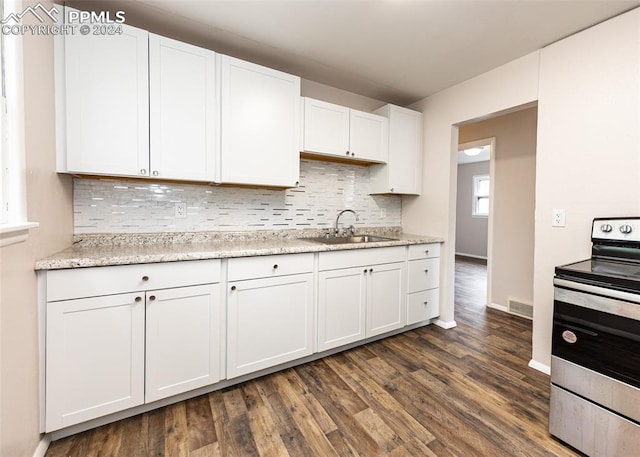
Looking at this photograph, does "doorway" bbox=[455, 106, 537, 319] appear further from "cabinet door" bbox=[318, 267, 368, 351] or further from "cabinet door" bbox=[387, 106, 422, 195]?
"cabinet door" bbox=[318, 267, 368, 351]

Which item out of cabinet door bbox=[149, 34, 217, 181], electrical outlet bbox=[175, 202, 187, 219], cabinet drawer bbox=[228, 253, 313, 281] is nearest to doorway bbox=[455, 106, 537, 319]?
cabinet drawer bbox=[228, 253, 313, 281]

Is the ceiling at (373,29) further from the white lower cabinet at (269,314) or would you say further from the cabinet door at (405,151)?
the white lower cabinet at (269,314)

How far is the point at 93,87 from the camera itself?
1.58 m

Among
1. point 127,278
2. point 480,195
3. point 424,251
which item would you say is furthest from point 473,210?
point 127,278

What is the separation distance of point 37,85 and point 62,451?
5.75 feet

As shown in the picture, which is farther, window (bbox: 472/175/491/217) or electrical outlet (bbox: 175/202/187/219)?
window (bbox: 472/175/491/217)

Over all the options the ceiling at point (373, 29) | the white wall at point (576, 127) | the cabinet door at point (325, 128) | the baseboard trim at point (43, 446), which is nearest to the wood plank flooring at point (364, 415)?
the baseboard trim at point (43, 446)

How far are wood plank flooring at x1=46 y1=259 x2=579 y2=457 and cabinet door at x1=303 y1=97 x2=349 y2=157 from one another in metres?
1.77

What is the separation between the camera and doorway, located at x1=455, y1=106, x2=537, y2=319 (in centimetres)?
308

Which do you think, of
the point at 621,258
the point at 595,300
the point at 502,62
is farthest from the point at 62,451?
the point at 502,62

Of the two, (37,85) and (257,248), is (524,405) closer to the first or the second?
(257,248)

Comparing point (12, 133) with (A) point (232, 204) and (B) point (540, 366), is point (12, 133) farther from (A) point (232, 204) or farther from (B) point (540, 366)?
(B) point (540, 366)

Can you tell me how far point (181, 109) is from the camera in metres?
1.81

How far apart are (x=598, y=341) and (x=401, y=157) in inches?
82.8
